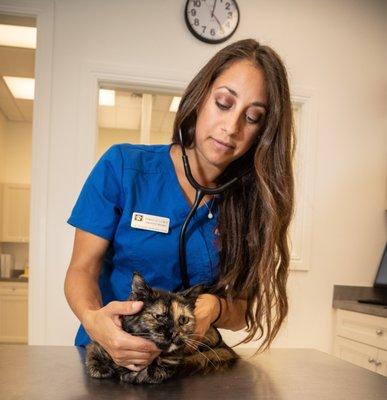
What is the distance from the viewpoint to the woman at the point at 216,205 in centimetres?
108

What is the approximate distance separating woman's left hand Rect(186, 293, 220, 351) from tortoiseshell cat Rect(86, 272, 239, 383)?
1.2 inches

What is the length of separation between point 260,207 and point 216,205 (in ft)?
0.43

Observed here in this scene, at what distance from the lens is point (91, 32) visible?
2.47 meters

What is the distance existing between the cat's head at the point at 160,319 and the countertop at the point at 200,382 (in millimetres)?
102

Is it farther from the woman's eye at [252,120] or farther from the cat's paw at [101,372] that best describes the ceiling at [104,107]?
the cat's paw at [101,372]

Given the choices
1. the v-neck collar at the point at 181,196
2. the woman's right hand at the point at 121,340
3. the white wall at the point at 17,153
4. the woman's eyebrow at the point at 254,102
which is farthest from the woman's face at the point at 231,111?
the white wall at the point at 17,153

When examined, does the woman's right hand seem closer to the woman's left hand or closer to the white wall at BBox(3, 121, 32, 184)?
the woman's left hand

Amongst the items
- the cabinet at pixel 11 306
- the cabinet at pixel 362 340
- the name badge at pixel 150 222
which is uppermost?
the name badge at pixel 150 222

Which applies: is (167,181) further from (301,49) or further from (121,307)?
(301,49)

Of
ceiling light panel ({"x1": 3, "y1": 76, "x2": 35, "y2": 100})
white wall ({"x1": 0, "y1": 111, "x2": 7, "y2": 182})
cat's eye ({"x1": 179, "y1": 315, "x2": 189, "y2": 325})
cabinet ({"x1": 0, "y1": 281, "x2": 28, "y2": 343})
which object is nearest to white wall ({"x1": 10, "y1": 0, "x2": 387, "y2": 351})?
cat's eye ({"x1": 179, "y1": 315, "x2": 189, "y2": 325})

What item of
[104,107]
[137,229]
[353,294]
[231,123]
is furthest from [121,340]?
[104,107]

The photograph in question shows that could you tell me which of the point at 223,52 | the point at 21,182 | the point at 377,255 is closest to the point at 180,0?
the point at 223,52

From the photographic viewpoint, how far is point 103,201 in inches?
42.5

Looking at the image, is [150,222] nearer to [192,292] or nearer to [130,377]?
[192,292]
